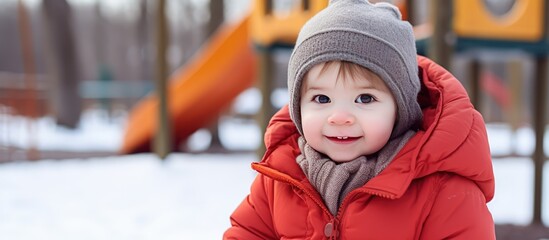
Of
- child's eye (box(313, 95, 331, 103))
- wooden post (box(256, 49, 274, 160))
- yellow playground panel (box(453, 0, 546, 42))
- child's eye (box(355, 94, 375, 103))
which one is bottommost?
wooden post (box(256, 49, 274, 160))

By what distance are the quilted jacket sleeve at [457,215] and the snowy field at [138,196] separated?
2206mm

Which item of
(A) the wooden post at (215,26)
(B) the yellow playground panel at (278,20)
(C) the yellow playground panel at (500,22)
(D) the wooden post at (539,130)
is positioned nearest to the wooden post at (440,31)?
(C) the yellow playground panel at (500,22)

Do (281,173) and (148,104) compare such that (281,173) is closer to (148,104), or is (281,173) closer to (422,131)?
(422,131)

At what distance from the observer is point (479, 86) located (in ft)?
15.3

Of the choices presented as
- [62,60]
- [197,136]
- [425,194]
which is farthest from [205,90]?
[425,194]

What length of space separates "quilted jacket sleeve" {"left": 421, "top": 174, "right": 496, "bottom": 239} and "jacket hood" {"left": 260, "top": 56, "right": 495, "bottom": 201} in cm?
4

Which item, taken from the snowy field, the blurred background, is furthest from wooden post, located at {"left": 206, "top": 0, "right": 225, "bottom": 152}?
the snowy field

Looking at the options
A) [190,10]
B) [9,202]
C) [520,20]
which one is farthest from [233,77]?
[190,10]

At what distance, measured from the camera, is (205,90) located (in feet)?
25.6

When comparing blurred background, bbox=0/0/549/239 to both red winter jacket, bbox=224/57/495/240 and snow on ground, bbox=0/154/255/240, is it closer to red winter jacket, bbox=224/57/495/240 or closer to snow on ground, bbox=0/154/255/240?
snow on ground, bbox=0/154/255/240

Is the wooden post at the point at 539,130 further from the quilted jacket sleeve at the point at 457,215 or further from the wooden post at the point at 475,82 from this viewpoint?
the quilted jacket sleeve at the point at 457,215

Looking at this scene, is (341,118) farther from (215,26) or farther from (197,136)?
(197,136)

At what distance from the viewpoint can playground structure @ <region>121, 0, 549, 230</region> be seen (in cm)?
360

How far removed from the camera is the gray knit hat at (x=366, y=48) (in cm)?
142
